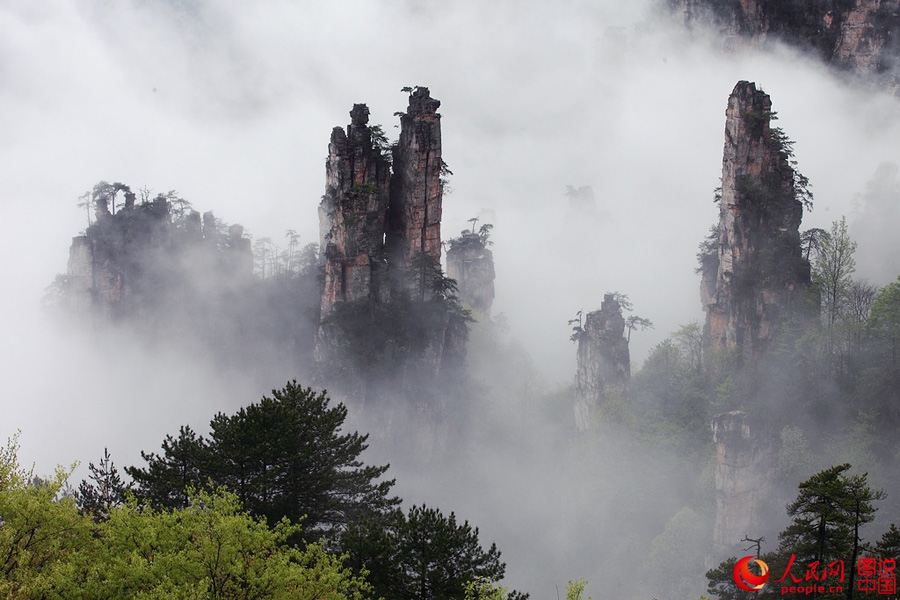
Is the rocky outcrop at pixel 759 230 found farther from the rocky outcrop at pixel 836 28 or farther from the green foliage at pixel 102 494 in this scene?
the green foliage at pixel 102 494

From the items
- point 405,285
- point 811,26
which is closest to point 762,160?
point 405,285

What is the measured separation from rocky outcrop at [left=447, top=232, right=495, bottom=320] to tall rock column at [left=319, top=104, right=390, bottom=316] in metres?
35.4

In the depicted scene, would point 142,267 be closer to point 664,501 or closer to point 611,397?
point 611,397

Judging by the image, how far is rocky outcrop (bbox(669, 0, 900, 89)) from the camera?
322ft

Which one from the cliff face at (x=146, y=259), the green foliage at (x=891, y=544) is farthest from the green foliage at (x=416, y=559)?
the cliff face at (x=146, y=259)

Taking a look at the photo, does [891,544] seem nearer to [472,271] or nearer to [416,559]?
[416,559]

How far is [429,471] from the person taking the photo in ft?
259

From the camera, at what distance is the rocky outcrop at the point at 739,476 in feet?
205

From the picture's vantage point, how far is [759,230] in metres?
74.8

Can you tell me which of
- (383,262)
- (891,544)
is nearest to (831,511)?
(891,544)

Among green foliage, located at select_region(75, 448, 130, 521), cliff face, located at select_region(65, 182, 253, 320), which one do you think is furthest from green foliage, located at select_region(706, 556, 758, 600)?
cliff face, located at select_region(65, 182, 253, 320)

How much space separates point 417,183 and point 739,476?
110ft

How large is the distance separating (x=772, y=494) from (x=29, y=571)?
53.1 meters

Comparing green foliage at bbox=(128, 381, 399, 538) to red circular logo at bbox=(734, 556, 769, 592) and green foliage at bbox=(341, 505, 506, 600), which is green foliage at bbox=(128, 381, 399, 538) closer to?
green foliage at bbox=(341, 505, 506, 600)
